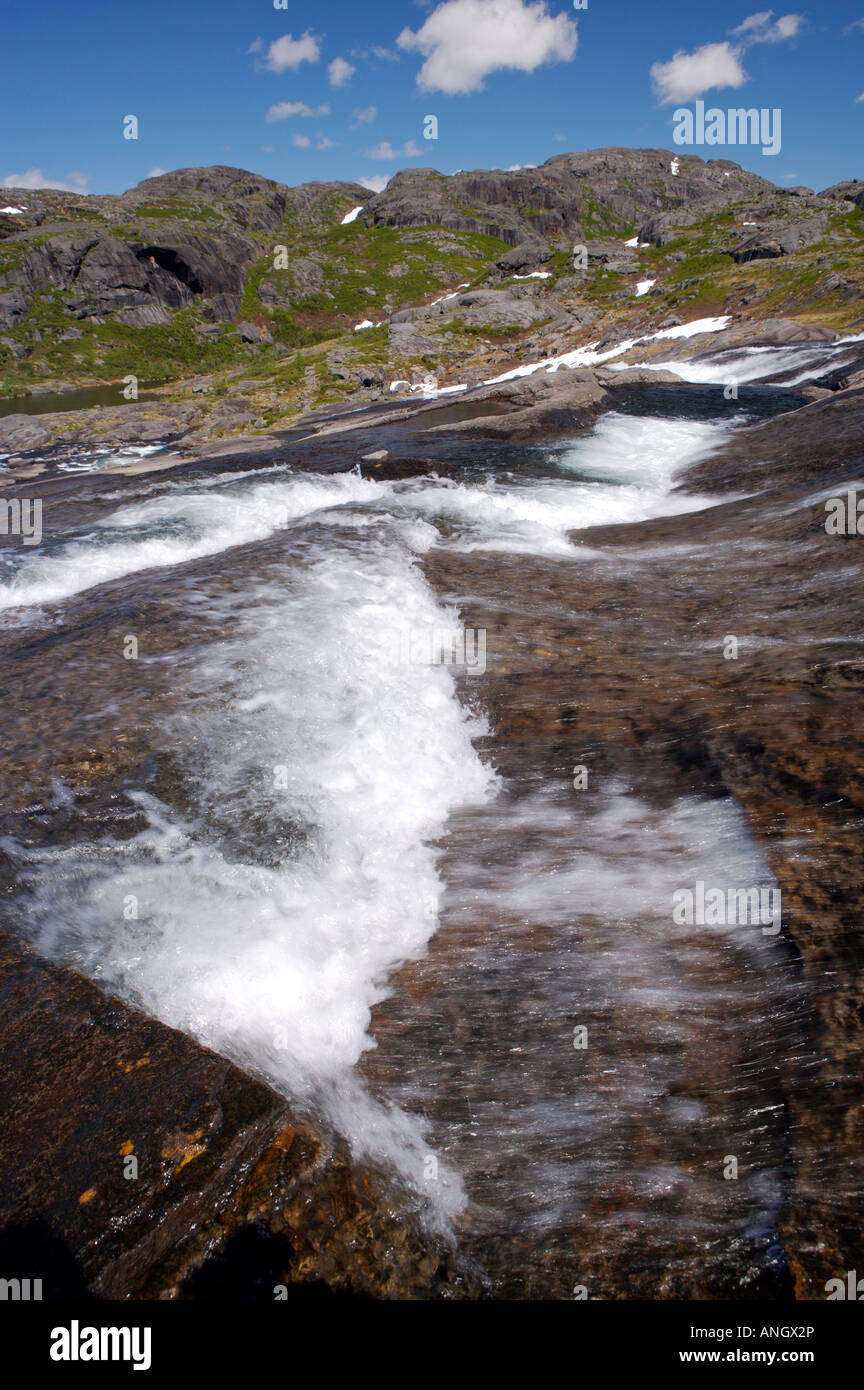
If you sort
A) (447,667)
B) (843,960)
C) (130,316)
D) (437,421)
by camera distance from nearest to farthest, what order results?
(843,960)
(447,667)
(437,421)
(130,316)

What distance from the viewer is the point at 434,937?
6.05 meters

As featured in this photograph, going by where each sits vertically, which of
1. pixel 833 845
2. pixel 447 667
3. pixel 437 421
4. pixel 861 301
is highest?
pixel 861 301

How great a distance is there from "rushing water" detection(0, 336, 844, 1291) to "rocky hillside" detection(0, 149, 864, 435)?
38728 millimetres

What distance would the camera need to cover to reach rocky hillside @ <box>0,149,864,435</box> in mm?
54844

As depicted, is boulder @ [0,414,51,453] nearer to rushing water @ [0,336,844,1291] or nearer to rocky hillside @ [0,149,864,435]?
rocky hillside @ [0,149,864,435]

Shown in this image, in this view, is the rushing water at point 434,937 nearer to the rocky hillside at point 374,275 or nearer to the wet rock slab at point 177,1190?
the wet rock slab at point 177,1190

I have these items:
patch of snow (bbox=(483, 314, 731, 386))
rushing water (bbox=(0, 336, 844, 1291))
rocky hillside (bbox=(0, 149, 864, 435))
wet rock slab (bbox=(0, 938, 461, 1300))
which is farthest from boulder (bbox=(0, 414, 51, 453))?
wet rock slab (bbox=(0, 938, 461, 1300))

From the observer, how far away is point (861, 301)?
41.7m

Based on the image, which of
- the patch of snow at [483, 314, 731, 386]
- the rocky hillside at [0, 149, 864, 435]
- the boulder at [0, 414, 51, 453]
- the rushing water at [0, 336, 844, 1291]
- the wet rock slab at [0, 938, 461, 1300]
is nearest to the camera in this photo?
the wet rock slab at [0, 938, 461, 1300]

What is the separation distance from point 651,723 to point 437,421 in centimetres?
2870

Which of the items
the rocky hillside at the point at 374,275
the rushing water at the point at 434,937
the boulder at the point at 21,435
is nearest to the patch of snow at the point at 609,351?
the rocky hillside at the point at 374,275

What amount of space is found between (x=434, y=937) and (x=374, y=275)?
121 metres

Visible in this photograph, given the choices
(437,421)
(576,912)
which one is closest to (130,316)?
(437,421)
